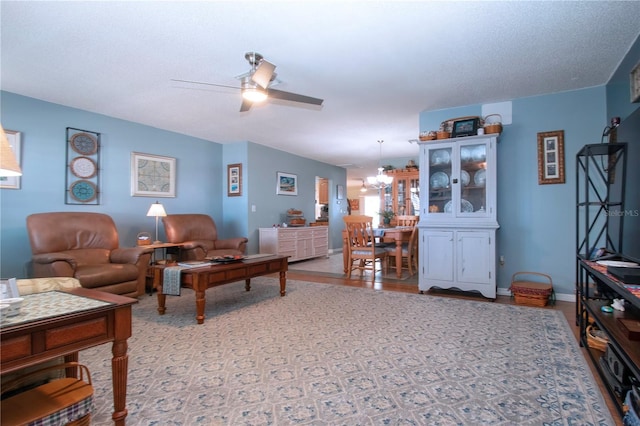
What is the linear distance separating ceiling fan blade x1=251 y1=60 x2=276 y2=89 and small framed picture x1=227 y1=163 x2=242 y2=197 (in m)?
3.45

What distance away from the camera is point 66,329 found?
1177 millimetres

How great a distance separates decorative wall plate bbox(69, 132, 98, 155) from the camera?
410cm

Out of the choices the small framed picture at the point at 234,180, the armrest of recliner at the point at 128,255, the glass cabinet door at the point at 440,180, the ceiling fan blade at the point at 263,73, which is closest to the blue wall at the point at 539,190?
the glass cabinet door at the point at 440,180

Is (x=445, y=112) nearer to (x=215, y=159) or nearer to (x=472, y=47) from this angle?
(x=472, y=47)

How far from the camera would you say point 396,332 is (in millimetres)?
2654

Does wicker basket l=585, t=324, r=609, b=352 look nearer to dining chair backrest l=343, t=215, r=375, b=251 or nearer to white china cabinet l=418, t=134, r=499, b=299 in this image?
white china cabinet l=418, t=134, r=499, b=299

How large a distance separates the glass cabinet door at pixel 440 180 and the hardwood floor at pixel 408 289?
3.42 ft

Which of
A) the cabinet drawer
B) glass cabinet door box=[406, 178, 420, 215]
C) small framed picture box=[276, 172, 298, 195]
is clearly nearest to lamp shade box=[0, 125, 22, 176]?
the cabinet drawer

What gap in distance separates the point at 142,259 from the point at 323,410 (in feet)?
10.1

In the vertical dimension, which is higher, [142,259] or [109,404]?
[142,259]

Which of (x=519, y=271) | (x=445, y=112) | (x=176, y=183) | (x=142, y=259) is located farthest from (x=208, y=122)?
(x=519, y=271)

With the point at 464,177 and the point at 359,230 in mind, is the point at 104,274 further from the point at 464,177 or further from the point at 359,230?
the point at 464,177

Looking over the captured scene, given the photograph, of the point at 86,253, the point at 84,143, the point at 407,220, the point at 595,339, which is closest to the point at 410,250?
the point at 407,220

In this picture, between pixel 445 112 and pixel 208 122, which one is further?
pixel 208 122
